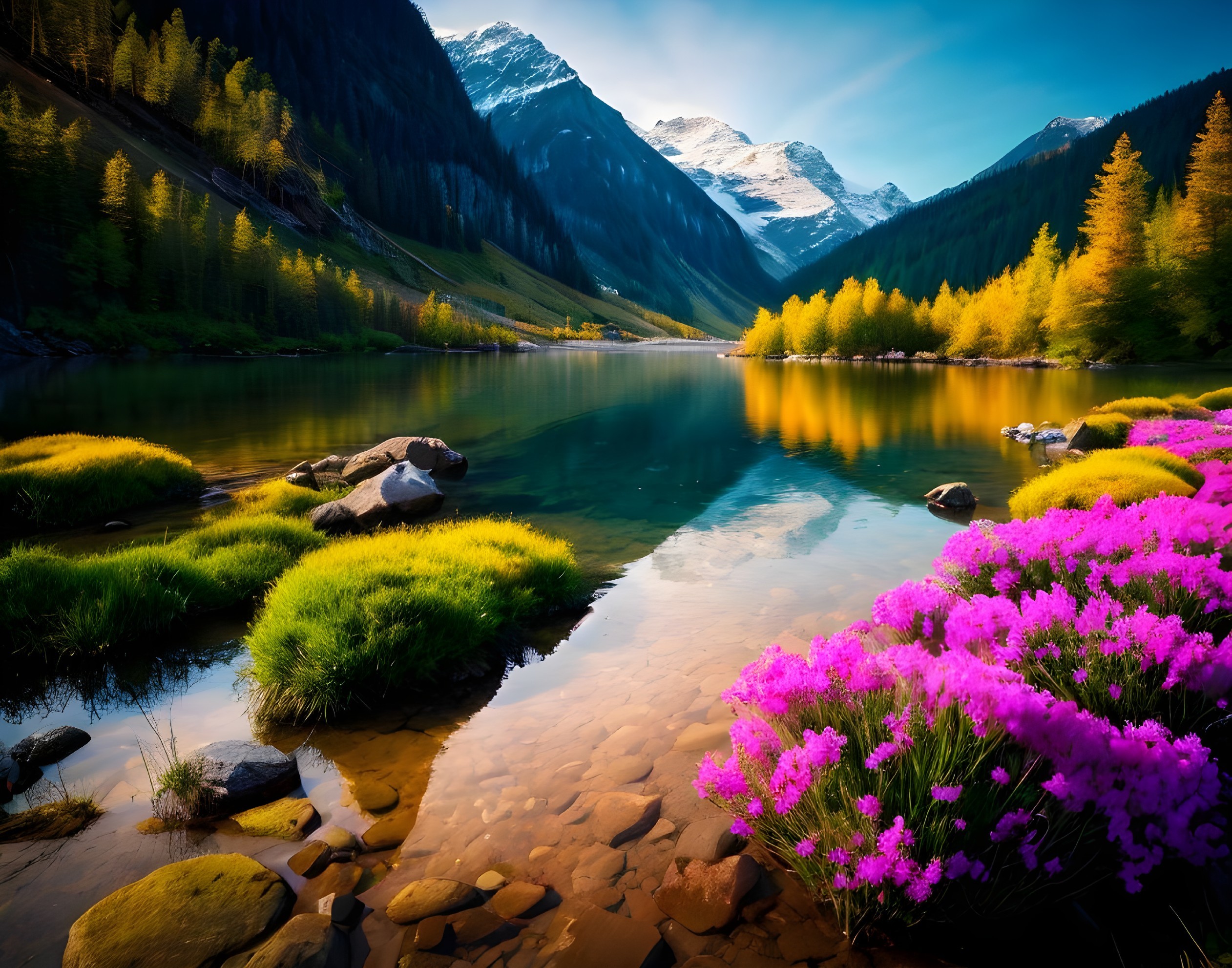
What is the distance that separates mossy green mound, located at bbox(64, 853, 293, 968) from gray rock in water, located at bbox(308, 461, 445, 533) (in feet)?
32.4

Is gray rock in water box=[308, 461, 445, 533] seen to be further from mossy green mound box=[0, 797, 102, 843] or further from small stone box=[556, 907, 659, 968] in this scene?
small stone box=[556, 907, 659, 968]

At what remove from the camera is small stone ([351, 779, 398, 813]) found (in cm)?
515

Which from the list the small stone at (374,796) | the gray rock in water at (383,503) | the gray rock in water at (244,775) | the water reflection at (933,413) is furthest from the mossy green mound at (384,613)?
the water reflection at (933,413)

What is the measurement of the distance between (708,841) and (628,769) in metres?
1.33

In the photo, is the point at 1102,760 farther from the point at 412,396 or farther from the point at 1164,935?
the point at 412,396

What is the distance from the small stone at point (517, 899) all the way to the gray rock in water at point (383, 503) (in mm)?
10621

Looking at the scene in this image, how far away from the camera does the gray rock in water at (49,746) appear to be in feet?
18.4

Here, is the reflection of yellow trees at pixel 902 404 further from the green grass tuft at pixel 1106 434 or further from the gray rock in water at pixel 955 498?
the gray rock in water at pixel 955 498

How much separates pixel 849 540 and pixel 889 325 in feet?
337

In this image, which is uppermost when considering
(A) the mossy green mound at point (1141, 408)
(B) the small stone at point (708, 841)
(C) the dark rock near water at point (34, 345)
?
(C) the dark rock near water at point (34, 345)

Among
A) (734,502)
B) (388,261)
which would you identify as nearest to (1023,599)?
(734,502)

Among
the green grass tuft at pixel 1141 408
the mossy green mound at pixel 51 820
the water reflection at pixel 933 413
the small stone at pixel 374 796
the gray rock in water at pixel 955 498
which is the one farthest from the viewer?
the green grass tuft at pixel 1141 408

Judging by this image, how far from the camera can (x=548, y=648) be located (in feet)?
27.8

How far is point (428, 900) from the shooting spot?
3.98 m
